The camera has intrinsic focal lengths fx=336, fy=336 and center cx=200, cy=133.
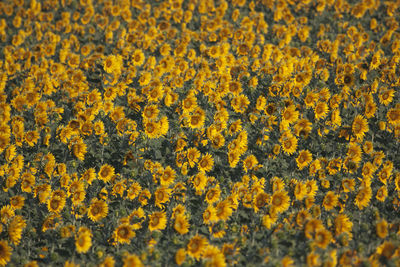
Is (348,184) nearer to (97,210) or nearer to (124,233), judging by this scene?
(124,233)

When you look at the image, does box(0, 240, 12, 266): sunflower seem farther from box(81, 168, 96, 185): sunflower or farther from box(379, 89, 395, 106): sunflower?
box(379, 89, 395, 106): sunflower

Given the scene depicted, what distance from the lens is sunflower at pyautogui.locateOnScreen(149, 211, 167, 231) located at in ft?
19.5

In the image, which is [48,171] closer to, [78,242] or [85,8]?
[78,242]

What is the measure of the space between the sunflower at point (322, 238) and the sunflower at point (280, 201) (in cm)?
74

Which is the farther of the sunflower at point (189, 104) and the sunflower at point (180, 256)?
the sunflower at point (189, 104)

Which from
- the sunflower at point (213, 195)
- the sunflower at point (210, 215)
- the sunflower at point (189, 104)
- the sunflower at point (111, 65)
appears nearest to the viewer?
the sunflower at point (210, 215)

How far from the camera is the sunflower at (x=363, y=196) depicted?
19.5 feet

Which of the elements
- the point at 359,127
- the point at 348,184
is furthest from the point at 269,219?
the point at 359,127

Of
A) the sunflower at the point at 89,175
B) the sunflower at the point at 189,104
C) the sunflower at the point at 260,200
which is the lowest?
the sunflower at the point at 89,175

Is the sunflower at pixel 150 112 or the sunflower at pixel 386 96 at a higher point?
the sunflower at pixel 386 96

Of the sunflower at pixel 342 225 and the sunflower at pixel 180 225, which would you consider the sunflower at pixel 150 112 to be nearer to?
the sunflower at pixel 180 225

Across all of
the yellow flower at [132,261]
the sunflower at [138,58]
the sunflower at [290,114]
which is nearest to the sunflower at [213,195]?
the yellow flower at [132,261]

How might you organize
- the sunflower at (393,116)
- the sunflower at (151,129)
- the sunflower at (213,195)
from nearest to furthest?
the sunflower at (213,195) → the sunflower at (393,116) → the sunflower at (151,129)

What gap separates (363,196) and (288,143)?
5.58 ft
